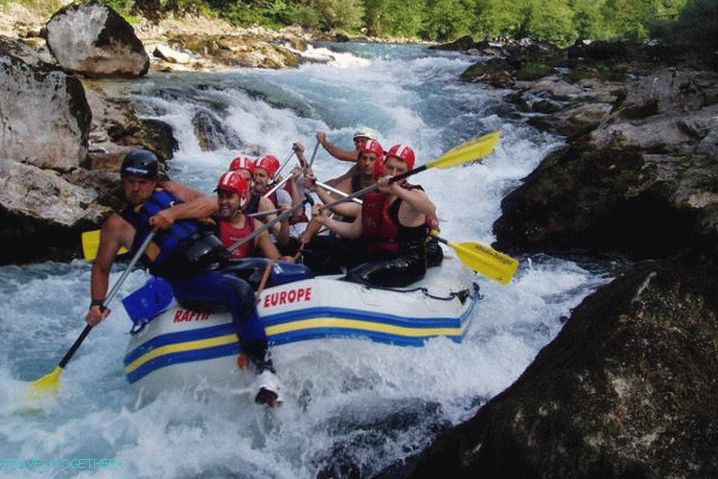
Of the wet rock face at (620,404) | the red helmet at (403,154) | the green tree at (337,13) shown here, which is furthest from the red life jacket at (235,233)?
the green tree at (337,13)

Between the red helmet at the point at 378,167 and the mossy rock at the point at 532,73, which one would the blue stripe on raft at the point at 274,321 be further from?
the mossy rock at the point at 532,73

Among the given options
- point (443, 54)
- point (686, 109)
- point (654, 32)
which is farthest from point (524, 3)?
point (686, 109)

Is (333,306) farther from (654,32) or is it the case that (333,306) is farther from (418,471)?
(654,32)

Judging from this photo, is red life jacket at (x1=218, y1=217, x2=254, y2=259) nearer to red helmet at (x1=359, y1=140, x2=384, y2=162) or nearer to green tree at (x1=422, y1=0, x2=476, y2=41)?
red helmet at (x1=359, y1=140, x2=384, y2=162)

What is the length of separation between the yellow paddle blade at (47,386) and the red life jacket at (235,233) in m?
1.33

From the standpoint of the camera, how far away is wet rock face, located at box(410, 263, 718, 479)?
7.34ft

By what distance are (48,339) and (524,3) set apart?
5236 centimetres

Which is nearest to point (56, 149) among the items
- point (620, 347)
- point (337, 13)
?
point (620, 347)

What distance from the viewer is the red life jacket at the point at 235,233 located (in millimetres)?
4355

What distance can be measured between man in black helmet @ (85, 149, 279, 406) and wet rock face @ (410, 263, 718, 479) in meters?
1.37

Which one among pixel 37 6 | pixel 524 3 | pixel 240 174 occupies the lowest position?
pixel 524 3

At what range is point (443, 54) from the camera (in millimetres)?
28328

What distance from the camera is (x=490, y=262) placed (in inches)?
186

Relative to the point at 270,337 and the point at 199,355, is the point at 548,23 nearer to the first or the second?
the point at 270,337
